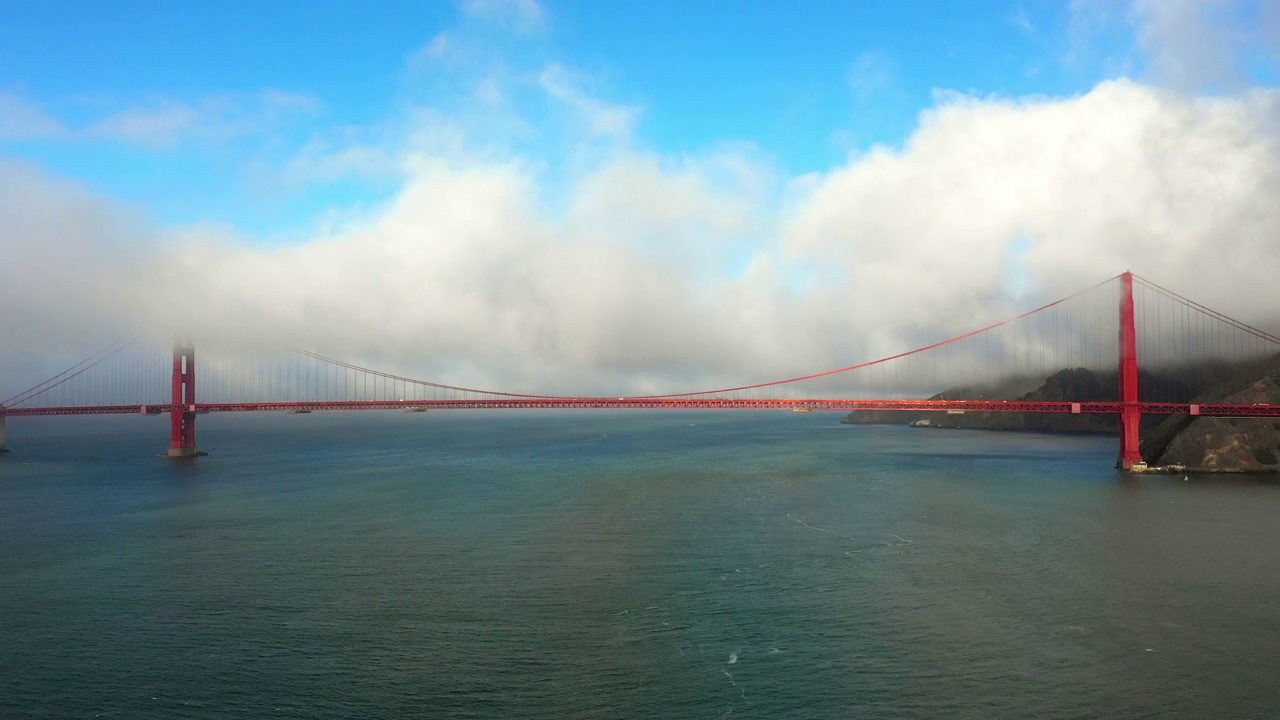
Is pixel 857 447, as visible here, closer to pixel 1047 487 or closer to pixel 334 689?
pixel 1047 487

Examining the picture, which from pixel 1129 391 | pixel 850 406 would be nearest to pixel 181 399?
pixel 850 406

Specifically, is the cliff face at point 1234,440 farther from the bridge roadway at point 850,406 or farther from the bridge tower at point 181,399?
the bridge tower at point 181,399

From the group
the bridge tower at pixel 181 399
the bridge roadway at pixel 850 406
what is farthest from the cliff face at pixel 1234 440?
the bridge tower at pixel 181 399

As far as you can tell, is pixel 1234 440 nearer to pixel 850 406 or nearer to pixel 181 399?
pixel 850 406

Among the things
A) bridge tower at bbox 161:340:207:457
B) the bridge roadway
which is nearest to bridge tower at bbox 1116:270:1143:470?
the bridge roadway

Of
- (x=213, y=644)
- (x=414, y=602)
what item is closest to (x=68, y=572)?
(x=213, y=644)

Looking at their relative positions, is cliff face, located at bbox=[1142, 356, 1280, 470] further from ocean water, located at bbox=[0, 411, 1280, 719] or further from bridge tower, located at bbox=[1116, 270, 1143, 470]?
ocean water, located at bbox=[0, 411, 1280, 719]
